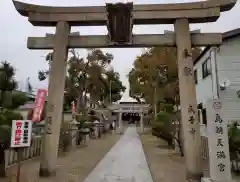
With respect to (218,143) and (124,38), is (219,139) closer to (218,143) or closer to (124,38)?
(218,143)

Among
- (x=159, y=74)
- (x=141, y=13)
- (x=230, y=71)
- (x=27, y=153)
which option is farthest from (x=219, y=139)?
(x=159, y=74)

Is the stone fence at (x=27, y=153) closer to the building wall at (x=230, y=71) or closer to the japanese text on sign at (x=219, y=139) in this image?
the japanese text on sign at (x=219, y=139)

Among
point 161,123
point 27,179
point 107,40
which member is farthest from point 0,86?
point 161,123

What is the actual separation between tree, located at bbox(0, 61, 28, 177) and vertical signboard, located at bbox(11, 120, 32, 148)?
53.4 inches

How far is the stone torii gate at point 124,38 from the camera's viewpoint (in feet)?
28.2

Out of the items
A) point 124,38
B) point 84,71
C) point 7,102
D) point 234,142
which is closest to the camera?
point 7,102

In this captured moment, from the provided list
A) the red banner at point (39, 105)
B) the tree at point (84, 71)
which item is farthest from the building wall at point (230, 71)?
the tree at point (84, 71)

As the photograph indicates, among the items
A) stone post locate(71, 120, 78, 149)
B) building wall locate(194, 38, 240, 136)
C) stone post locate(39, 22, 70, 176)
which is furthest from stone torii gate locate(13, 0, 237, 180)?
stone post locate(71, 120, 78, 149)

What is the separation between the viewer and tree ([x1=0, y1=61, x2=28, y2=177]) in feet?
26.6

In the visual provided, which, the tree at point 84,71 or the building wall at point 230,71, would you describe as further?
the tree at point 84,71

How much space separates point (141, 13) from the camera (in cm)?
939

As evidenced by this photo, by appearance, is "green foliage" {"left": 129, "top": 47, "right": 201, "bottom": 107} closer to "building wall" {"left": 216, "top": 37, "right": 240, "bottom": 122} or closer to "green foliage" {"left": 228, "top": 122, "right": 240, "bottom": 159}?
"building wall" {"left": 216, "top": 37, "right": 240, "bottom": 122}

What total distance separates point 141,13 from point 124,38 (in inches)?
43.9

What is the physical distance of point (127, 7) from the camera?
Result: 27.2 ft
